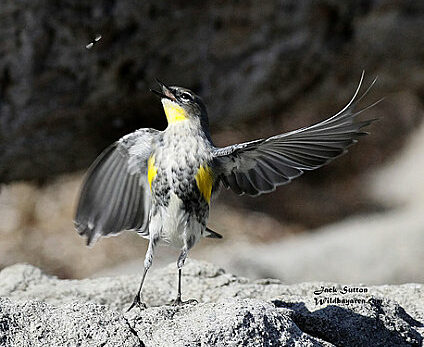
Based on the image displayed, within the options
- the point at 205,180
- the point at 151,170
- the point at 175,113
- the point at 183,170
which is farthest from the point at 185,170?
the point at 175,113

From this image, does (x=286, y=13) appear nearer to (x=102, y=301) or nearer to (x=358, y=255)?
(x=358, y=255)

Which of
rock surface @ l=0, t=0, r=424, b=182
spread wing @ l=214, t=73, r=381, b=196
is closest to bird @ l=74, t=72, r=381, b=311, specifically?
spread wing @ l=214, t=73, r=381, b=196

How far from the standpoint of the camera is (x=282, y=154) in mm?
5082

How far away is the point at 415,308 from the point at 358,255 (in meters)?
4.26

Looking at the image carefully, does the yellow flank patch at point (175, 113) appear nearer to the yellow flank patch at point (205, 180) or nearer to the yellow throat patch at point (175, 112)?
the yellow throat patch at point (175, 112)

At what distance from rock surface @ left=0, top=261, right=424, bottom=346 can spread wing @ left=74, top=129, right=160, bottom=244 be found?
469 millimetres

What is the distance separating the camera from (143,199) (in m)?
5.52

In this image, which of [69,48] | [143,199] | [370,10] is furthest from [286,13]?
[143,199]

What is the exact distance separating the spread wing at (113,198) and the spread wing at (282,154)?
593 millimetres

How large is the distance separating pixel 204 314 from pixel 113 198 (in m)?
1.67

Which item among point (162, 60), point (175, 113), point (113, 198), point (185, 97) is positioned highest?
point (162, 60)

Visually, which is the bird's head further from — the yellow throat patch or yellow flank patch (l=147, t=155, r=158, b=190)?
yellow flank patch (l=147, t=155, r=158, b=190)

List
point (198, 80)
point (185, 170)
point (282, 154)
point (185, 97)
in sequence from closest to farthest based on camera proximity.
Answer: point (185, 170) → point (282, 154) → point (185, 97) → point (198, 80)

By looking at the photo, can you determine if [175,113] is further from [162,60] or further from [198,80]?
[198,80]
